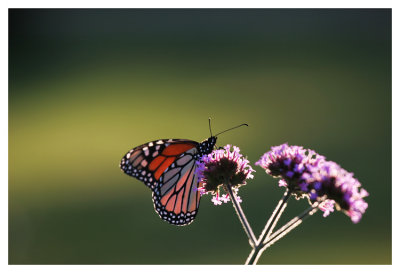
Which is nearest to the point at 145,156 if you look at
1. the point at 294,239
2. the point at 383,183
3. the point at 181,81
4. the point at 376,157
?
the point at 294,239

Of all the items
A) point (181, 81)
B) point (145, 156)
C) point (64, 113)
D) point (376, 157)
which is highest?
point (181, 81)

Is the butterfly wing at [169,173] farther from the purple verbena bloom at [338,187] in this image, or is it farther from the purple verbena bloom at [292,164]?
the purple verbena bloom at [338,187]

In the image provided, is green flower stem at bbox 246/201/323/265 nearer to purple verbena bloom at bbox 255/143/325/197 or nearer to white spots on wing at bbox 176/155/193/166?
purple verbena bloom at bbox 255/143/325/197

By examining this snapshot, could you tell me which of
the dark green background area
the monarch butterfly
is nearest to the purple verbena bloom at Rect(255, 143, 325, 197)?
the monarch butterfly

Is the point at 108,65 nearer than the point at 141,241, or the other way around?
the point at 141,241

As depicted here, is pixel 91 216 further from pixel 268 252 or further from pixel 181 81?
pixel 181 81

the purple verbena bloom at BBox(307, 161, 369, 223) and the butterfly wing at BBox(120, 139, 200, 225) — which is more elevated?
the butterfly wing at BBox(120, 139, 200, 225)

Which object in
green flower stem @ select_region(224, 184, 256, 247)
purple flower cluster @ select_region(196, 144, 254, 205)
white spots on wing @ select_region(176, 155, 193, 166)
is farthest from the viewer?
white spots on wing @ select_region(176, 155, 193, 166)

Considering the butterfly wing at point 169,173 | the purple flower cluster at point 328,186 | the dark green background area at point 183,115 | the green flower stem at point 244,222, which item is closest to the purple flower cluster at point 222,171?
the green flower stem at point 244,222
